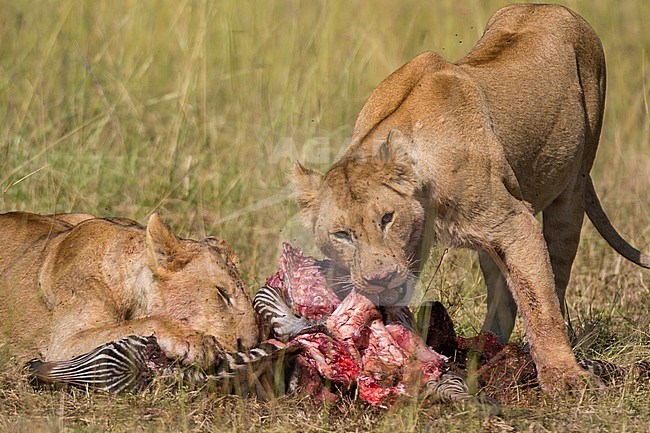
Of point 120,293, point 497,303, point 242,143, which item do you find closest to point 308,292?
point 120,293

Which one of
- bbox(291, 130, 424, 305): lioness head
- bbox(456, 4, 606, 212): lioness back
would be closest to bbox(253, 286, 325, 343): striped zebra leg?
bbox(291, 130, 424, 305): lioness head

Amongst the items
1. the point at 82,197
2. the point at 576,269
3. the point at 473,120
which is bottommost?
the point at 576,269

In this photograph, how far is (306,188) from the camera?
14.4 ft

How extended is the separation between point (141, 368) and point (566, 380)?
66.5 inches

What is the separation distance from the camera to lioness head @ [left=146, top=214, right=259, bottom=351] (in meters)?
3.94

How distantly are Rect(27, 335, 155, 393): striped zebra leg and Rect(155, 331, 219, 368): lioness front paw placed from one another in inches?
→ 2.3

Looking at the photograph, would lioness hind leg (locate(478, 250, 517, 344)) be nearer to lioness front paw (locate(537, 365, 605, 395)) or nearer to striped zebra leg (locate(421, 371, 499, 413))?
lioness front paw (locate(537, 365, 605, 395))

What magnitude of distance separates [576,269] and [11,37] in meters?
4.52

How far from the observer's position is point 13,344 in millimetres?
4348

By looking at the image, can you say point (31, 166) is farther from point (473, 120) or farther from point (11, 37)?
point (473, 120)

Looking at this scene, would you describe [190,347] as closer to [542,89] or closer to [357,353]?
[357,353]

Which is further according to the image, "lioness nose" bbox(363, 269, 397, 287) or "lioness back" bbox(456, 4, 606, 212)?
"lioness back" bbox(456, 4, 606, 212)

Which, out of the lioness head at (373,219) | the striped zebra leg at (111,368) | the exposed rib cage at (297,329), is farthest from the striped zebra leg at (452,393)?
the striped zebra leg at (111,368)

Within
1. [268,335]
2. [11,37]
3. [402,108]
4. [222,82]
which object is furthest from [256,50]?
[268,335]
